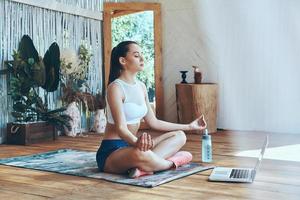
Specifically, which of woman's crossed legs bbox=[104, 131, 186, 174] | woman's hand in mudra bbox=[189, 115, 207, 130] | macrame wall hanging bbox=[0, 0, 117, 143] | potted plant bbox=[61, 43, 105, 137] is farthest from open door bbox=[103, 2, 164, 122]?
woman's hand in mudra bbox=[189, 115, 207, 130]

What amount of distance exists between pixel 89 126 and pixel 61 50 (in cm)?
73

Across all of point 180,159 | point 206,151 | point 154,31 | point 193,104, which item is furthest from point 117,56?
point 154,31

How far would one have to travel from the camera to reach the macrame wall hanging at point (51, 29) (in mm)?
2807

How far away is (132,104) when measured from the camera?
1649mm

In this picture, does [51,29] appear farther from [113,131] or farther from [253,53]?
[253,53]

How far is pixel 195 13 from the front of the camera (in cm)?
18

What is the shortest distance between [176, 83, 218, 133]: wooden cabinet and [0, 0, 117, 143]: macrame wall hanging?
0.81m

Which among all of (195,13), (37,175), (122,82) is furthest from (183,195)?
(195,13)

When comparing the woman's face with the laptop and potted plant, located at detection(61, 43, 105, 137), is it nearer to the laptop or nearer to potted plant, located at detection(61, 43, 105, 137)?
the laptop

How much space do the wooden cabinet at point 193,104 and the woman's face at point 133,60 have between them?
4.75 ft

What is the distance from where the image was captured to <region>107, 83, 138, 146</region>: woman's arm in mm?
1505

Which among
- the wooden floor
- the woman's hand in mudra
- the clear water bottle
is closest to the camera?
the wooden floor

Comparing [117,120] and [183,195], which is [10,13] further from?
[183,195]

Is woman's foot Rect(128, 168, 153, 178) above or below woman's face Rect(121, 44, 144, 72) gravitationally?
below
